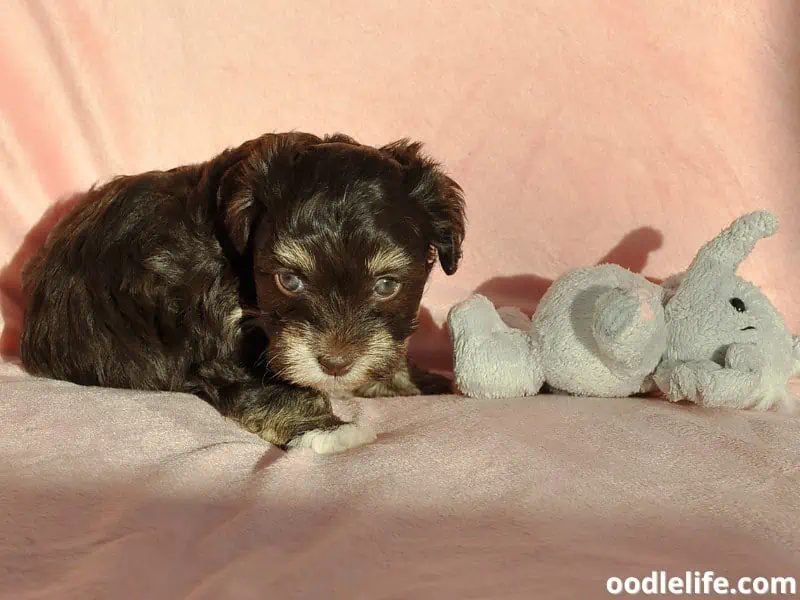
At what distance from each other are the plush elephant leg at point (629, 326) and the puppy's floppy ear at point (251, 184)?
0.95 m

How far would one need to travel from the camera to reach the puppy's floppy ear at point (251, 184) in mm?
2000

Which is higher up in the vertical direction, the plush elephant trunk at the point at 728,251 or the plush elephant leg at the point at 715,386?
the plush elephant trunk at the point at 728,251

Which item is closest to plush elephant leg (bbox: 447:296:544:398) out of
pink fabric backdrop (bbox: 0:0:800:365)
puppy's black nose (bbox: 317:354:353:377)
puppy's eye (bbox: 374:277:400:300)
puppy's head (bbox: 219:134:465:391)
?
puppy's head (bbox: 219:134:465:391)

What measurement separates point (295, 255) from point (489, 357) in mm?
760

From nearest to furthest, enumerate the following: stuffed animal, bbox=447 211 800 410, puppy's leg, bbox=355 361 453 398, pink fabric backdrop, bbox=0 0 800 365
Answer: stuffed animal, bbox=447 211 800 410 < puppy's leg, bbox=355 361 453 398 < pink fabric backdrop, bbox=0 0 800 365

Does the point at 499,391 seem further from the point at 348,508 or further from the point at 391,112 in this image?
the point at 391,112

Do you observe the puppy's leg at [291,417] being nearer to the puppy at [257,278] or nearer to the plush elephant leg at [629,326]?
the puppy at [257,278]

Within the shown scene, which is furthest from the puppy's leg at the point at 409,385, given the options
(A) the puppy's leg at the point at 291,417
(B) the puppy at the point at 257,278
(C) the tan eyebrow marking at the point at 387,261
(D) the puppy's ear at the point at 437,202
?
(C) the tan eyebrow marking at the point at 387,261

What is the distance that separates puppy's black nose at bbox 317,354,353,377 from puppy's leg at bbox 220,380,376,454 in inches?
6.9

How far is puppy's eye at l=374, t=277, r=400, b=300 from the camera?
200 centimetres

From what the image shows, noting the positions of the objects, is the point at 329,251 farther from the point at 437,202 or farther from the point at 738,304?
the point at 738,304

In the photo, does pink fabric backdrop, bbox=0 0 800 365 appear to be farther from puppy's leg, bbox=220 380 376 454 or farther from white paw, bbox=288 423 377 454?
white paw, bbox=288 423 377 454

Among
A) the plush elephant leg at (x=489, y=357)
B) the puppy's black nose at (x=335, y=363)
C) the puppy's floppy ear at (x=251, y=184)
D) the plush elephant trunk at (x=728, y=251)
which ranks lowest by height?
the plush elephant leg at (x=489, y=357)

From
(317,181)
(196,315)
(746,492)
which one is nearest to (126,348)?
(196,315)
